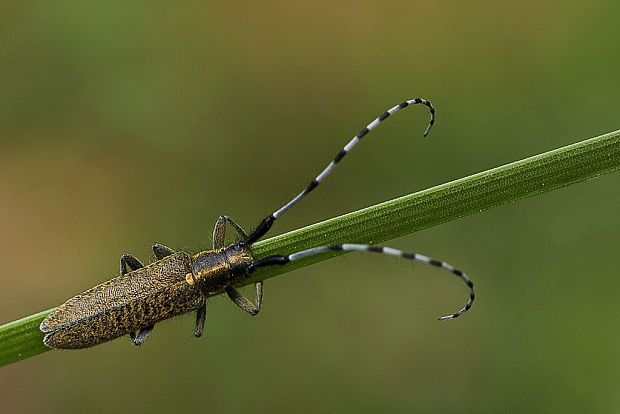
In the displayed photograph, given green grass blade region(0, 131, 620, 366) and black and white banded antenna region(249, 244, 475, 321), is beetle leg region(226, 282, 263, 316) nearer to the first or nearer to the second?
black and white banded antenna region(249, 244, 475, 321)

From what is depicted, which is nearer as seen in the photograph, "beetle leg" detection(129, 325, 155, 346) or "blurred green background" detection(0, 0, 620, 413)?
"beetle leg" detection(129, 325, 155, 346)

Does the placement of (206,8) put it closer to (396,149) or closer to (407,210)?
(396,149)

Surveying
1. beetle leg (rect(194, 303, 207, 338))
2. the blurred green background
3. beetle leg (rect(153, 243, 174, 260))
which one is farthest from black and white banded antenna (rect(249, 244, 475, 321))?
the blurred green background

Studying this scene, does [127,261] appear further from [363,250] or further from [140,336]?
[363,250]

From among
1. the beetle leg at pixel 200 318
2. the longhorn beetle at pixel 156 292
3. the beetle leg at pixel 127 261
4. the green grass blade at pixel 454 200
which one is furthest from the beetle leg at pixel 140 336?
the green grass blade at pixel 454 200

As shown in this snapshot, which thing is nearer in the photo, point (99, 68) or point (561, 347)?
point (561, 347)

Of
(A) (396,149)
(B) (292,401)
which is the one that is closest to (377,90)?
(A) (396,149)

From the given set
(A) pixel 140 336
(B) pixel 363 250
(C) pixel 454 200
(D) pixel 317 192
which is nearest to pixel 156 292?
(A) pixel 140 336
